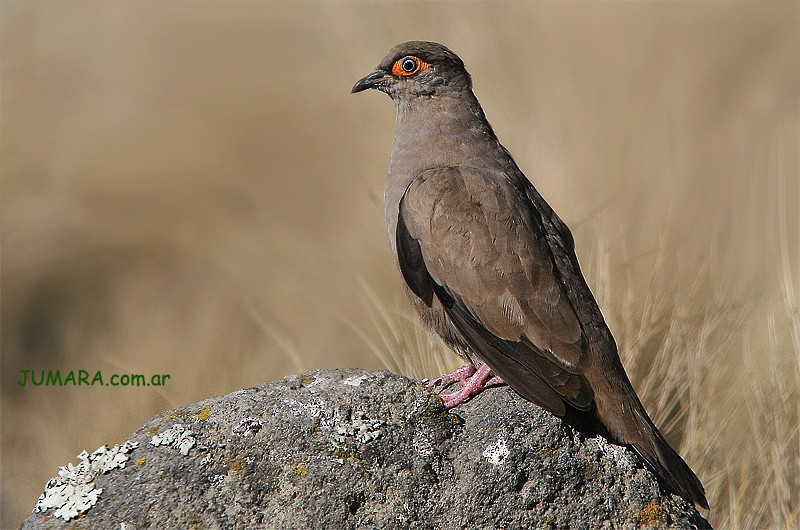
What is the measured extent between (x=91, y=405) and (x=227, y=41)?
6.21m

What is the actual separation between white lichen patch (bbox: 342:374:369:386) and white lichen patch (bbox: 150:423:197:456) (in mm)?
755

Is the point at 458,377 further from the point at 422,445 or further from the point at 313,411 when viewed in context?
the point at 313,411

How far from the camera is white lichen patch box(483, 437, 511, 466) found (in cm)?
407

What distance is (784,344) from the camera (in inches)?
292

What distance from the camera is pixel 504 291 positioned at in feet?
15.8

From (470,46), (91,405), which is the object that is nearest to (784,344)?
(470,46)

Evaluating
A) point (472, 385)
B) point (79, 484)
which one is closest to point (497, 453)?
point (472, 385)

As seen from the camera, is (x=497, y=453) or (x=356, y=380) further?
(x=356, y=380)

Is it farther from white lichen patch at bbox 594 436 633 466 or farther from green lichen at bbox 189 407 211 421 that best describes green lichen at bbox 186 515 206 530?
white lichen patch at bbox 594 436 633 466

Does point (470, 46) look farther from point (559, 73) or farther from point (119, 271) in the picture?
point (119, 271)

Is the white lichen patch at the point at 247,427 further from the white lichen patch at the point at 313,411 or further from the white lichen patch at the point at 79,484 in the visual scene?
the white lichen patch at the point at 79,484

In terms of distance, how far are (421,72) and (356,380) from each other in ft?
7.96

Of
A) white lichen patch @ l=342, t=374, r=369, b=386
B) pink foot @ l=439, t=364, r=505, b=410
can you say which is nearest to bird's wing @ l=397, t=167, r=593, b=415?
pink foot @ l=439, t=364, r=505, b=410

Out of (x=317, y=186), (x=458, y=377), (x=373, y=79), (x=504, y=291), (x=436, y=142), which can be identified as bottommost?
(x=317, y=186)
